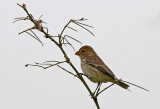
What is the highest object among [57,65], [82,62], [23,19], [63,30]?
[82,62]

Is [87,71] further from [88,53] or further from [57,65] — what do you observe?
[57,65]

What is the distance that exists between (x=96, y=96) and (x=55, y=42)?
41cm

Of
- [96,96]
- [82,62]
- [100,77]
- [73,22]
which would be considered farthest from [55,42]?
[82,62]

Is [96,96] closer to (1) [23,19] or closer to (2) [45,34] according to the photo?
(2) [45,34]

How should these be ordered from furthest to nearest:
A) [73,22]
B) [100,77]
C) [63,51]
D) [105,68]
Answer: [105,68]
[100,77]
[73,22]
[63,51]

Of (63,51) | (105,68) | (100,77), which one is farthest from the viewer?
(105,68)

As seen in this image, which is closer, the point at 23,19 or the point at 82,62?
the point at 23,19

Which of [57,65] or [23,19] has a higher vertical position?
[23,19]

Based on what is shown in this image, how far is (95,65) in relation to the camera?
3.39m

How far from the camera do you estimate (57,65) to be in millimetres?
1323

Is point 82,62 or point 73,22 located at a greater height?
point 82,62

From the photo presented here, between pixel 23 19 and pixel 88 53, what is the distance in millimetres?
2142

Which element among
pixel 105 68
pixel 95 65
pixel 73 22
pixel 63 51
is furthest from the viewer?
pixel 95 65

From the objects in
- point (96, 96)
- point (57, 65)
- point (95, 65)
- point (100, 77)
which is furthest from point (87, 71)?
point (57, 65)
